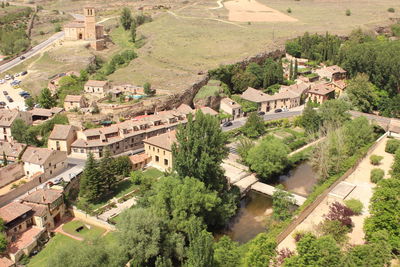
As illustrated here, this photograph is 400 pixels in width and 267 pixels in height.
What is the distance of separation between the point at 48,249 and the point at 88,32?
208ft

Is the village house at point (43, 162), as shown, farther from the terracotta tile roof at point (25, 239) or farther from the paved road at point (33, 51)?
the paved road at point (33, 51)

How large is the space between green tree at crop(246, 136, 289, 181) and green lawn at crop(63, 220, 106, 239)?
19.5m

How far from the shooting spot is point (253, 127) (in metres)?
57.2

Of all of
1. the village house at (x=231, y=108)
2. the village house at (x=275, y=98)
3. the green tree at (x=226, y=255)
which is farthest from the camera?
the village house at (x=275, y=98)

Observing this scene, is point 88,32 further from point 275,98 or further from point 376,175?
point 376,175

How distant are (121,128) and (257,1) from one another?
369ft

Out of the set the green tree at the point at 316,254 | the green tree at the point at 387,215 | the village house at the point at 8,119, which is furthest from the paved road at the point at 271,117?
Answer: the green tree at the point at 316,254

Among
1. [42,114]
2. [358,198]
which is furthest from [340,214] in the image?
[42,114]

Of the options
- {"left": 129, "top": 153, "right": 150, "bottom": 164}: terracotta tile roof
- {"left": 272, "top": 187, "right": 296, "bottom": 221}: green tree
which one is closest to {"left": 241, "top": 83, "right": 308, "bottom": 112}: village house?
{"left": 129, "top": 153, "right": 150, "bottom": 164}: terracotta tile roof

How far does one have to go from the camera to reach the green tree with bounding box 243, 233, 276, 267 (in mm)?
26828

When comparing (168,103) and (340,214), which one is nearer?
(340,214)

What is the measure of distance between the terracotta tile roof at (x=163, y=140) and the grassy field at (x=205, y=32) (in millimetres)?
16063

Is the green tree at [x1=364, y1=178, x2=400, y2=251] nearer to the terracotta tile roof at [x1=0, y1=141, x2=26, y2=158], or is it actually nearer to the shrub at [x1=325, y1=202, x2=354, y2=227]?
the shrub at [x1=325, y1=202, x2=354, y2=227]

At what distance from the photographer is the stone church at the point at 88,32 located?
3383 inches
